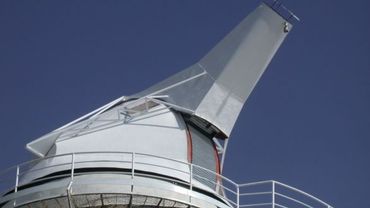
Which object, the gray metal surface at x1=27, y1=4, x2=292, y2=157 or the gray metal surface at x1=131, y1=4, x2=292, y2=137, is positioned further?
the gray metal surface at x1=131, y1=4, x2=292, y2=137

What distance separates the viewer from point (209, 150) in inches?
1305

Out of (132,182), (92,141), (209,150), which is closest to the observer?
(132,182)

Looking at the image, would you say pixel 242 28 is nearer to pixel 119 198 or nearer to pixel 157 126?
pixel 157 126

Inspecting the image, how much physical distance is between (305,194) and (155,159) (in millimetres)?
4316

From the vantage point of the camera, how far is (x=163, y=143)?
3125cm

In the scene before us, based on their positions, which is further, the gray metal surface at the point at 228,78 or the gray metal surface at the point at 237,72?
the gray metal surface at the point at 237,72

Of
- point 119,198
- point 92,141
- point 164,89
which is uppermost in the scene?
point 164,89

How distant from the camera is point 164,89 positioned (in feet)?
112

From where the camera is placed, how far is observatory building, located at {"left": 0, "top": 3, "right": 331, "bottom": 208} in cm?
2877

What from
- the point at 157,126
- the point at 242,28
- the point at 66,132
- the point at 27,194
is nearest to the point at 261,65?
the point at 242,28

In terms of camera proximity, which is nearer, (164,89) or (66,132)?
(66,132)

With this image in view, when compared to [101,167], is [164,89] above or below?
above

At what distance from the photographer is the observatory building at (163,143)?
94.4 ft

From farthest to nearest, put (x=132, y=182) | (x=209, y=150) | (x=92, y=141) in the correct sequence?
(x=209, y=150)
(x=92, y=141)
(x=132, y=182)
